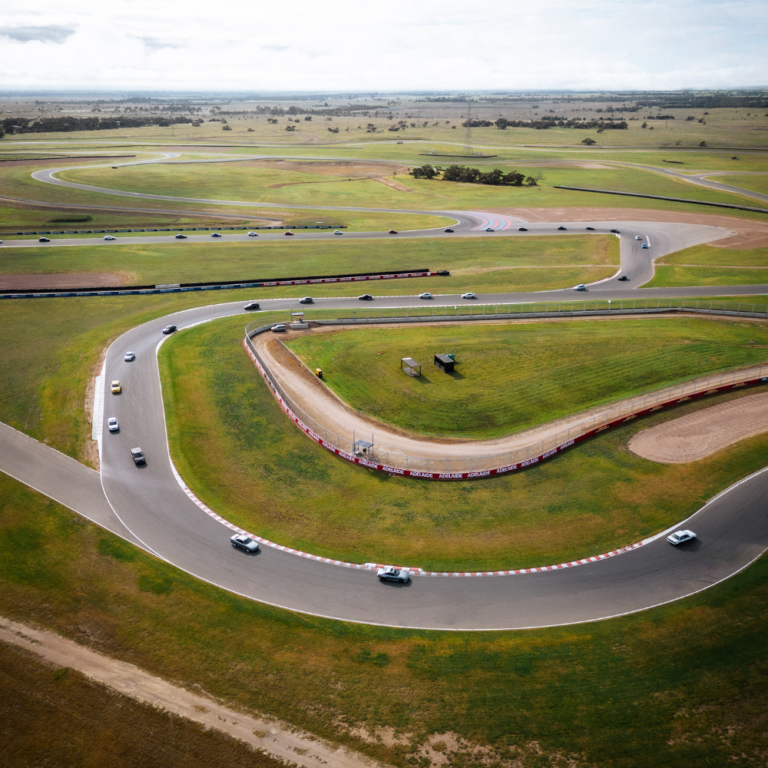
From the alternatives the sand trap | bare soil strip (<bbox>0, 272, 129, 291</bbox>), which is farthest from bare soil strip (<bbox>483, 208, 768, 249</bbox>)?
bare soil strip (<bbox>0, 272, 129, 291</bbox>)

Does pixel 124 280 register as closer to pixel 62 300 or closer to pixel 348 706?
pixel 62 300

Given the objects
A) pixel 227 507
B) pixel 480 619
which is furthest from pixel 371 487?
pixel 480 619

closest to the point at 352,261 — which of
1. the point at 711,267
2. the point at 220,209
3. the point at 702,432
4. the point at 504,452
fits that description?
the point at 220,209

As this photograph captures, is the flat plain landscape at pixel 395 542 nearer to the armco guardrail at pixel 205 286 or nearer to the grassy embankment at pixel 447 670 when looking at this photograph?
the grassy embankment at pixel 447 670

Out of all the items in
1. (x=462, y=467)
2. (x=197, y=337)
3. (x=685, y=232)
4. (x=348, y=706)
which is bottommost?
(x=348, y=706)

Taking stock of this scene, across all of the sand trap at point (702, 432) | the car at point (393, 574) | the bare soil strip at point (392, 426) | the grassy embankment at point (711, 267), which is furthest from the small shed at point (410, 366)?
the grassy embankment at point (711, 267)
